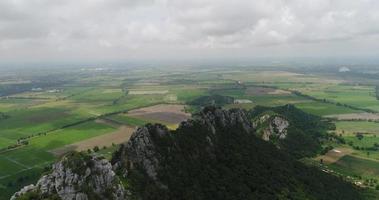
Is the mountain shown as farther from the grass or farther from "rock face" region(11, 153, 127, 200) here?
the grass

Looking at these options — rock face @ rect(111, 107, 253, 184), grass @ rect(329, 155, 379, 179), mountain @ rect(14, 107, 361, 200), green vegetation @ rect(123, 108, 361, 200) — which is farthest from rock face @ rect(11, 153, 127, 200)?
grass @ rect(329, 155, 379, 179)

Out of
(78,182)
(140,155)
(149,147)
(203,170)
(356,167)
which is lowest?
(356,167)

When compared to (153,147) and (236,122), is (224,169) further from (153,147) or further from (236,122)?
(236,122)

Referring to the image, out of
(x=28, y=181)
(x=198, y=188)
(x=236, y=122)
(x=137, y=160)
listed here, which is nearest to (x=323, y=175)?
(x=236, y=122)

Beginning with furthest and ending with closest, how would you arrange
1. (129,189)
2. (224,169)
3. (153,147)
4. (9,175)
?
(9,175), (224,169), (153,147), (129,189)

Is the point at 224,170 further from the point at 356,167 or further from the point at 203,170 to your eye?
the point at 356,167

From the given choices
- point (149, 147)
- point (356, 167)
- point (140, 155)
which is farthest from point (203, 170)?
point (356, 167)
